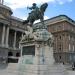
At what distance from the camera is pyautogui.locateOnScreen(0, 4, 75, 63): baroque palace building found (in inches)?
2621

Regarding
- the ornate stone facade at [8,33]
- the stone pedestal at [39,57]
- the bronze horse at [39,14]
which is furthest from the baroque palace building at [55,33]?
the stone pedestal at [39,57]

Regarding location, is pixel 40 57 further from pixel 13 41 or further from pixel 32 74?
pixel 13 41

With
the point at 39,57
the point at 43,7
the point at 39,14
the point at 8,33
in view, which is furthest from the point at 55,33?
the point at 39,57

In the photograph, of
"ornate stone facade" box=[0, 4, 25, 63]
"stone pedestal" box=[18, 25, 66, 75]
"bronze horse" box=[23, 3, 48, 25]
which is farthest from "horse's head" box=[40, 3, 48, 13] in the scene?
"ornate stone facade" box=[0, 4, 25, 63]

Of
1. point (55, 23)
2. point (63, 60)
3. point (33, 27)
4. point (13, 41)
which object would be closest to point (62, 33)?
point (55, 23)

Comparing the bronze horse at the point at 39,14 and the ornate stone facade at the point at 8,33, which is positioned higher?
the ornate stone facade at the point at 8,33

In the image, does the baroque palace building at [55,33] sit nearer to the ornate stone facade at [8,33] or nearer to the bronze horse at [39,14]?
the ornate stone facade at [8,33]

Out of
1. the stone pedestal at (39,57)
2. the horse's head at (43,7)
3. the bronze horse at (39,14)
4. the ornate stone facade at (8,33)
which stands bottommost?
the stone pedestal at (39,57)

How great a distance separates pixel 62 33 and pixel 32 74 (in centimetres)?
6340

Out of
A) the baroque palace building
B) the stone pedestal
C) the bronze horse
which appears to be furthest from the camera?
the baroque palace building

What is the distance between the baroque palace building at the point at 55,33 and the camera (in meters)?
66.6

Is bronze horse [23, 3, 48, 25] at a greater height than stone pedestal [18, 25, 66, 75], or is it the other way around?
bronze horse [23, 3, 48, 25]

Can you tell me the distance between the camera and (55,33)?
76.3 metres

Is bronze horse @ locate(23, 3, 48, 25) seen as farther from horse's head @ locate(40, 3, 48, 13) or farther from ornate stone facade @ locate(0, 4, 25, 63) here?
ornate stone facade @ locate(0, 4, 25, 63)
